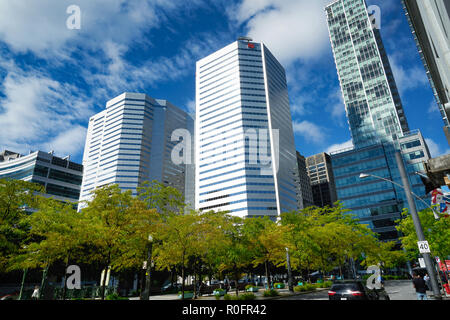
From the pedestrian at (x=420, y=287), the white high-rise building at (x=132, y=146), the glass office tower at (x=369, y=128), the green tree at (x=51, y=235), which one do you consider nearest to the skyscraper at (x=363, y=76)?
the glass office tower at (x=369, y=128)

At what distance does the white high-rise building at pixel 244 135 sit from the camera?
424ft

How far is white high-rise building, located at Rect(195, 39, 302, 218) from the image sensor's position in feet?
424

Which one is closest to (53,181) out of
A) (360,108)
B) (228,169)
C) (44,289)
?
(44,289)

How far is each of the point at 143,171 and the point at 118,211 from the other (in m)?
147

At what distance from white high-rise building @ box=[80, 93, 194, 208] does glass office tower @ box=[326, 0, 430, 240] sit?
4192 inches

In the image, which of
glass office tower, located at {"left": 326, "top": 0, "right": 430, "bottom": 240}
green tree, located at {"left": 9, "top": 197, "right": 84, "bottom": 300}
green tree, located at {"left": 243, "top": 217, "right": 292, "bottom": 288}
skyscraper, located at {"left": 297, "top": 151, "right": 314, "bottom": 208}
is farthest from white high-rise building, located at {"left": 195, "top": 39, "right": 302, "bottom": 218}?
green tree, located at {"left": 9, "top": 197, "right": 84, "bottom": 300}

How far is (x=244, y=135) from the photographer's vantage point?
13500 cm

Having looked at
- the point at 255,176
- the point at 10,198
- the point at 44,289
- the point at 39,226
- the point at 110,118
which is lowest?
the point at 44,289

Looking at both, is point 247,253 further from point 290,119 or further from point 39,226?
point 290,119

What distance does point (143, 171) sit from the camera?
522 ft

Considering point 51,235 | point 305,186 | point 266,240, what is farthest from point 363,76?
point 51,235

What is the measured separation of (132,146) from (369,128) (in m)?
133

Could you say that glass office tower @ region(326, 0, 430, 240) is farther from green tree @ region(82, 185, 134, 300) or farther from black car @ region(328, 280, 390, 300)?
green tree @ region(82, 185, 134, 300)

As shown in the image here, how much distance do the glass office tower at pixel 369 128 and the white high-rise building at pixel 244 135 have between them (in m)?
33.4
